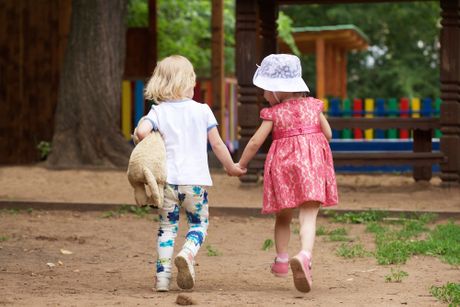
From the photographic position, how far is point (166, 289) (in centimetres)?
724

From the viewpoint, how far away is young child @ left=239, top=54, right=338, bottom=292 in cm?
754

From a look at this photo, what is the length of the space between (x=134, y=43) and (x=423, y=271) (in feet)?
40.6

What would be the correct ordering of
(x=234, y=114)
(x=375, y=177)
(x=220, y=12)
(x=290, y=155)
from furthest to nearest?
1. (x=234, y=114)
2. (x=220, y=12)
3. (x=375, y=177)
4. (x=290, y=155)

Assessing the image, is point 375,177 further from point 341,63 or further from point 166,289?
point 341,63

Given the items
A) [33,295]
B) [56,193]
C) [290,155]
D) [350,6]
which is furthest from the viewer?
[350,6]

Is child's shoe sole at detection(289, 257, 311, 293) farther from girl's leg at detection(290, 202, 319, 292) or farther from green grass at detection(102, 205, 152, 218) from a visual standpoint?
green grass at detection(102, 205, 152, 218)

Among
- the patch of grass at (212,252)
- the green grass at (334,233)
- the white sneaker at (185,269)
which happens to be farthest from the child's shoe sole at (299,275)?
the green grass at (334,233)

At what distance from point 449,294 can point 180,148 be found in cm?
194

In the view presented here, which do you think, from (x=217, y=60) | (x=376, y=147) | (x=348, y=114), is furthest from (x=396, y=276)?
(x=348, y=114)

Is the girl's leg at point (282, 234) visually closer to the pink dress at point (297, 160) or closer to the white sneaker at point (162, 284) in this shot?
the pink dress at point (297, 160)

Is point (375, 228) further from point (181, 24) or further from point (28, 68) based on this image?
point (181, 24)

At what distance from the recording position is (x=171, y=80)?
7.41m

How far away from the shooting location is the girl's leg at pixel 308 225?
24.1 ft

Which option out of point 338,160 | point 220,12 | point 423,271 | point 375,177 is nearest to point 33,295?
point 423,271
